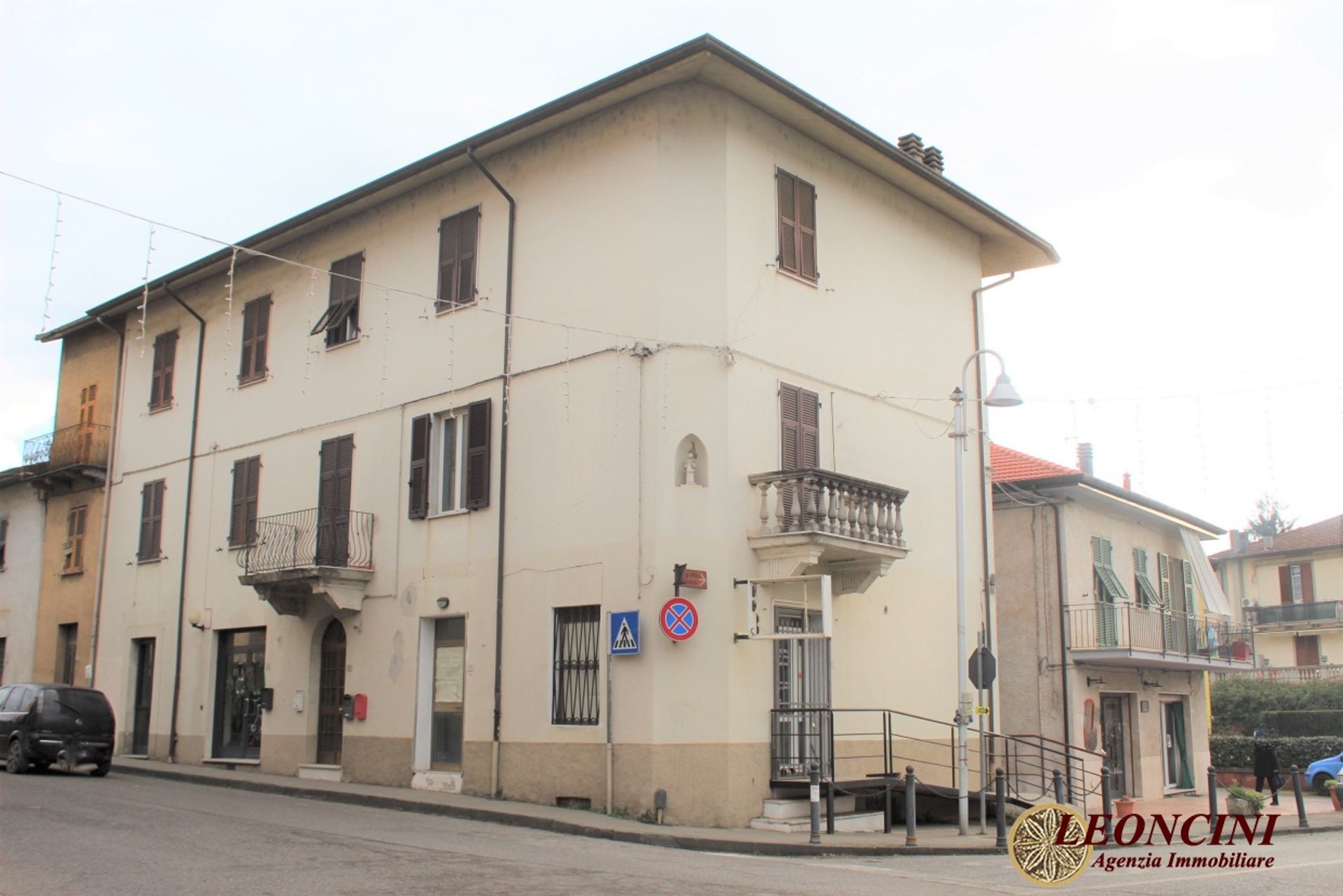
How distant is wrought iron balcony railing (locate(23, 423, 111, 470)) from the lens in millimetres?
27125

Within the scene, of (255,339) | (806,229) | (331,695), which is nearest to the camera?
(806,229)

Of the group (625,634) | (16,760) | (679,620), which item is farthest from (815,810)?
(16,760)

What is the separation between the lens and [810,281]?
1841 centimetres

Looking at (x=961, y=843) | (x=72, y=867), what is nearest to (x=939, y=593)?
(x=961, y=843)

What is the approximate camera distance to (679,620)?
15742 mm

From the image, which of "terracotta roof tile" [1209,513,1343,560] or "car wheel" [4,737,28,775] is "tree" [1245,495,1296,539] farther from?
"car wheel" [4,737,28,775]

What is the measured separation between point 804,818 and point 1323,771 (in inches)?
763

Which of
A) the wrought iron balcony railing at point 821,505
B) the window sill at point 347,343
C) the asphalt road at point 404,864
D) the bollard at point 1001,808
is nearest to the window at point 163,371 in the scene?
the window sill at point 347,343

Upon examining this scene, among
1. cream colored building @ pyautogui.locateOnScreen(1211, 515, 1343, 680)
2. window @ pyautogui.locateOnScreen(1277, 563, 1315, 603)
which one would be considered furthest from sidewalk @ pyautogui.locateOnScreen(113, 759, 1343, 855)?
window @ pyautogui.locateOnScreen(1277, 563, 1315, 603)

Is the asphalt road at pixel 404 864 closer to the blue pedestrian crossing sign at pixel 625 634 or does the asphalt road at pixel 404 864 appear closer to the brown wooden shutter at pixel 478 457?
the blue pedestrian crossing sign at pixel 625 634

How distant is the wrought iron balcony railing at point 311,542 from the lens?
20219mm

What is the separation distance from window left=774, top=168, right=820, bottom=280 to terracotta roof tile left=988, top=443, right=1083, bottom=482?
7.07m

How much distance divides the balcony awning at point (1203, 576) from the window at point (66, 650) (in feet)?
79.4

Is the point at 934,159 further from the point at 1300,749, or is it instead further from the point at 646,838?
the point at 1300,749
